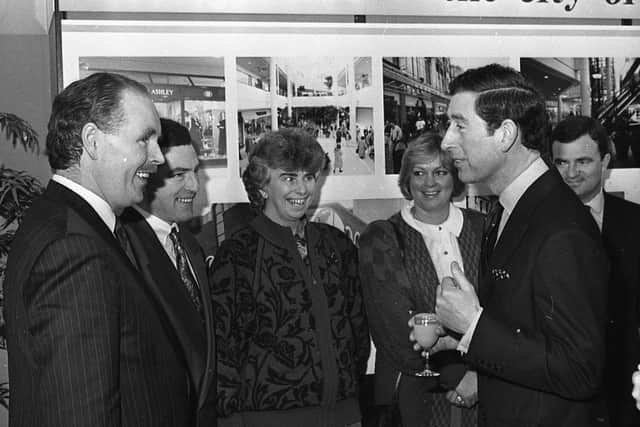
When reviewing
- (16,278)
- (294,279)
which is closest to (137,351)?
(16,278)

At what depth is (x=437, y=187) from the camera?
3193 mm

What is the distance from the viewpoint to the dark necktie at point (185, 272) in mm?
2582

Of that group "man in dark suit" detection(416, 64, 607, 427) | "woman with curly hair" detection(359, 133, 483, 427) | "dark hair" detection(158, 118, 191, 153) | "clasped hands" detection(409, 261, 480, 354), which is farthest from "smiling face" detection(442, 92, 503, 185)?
"dark hair" detection(158, 118, 191, 153)

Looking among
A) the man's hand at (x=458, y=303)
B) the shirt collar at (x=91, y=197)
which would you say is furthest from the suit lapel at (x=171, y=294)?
the man's hand at (x=458, y=303)

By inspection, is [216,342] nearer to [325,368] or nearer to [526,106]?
[325,368]

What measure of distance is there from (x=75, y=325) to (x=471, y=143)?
4.27ft

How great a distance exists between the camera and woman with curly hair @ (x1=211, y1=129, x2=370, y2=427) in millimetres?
2680

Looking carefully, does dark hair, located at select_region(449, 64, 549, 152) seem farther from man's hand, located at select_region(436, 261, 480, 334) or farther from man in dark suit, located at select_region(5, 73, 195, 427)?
man in dark suit, located at select_region(5, 73, 195, 427)

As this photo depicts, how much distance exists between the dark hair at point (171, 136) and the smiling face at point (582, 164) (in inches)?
68.8

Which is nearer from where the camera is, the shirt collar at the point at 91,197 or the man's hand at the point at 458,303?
the shirt collar at the point at 91,197

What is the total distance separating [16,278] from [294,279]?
53.8 inches

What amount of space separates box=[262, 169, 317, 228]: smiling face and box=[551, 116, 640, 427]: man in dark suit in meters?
1.32

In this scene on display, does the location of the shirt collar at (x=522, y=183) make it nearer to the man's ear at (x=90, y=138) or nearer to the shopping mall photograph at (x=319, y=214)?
the shopping mall photograph at (x=319, y=214)

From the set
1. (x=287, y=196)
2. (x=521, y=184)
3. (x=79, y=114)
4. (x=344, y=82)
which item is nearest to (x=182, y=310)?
(x=287, y=196)
